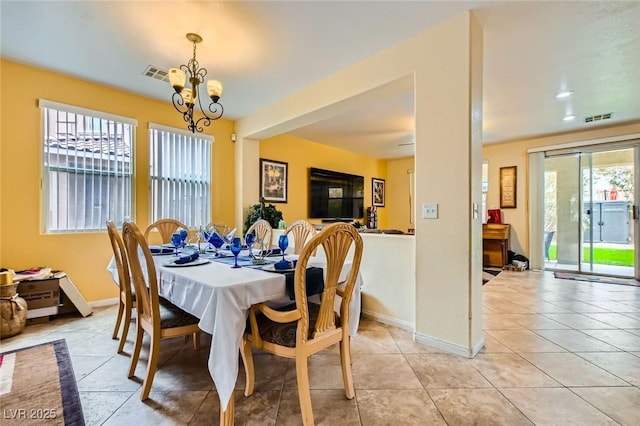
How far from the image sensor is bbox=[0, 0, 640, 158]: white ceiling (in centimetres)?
217

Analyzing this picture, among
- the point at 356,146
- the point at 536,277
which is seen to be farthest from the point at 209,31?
the point at 536,277

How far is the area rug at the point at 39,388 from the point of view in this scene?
1.52 meters

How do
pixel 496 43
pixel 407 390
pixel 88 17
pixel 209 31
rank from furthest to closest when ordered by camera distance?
1. pixel 496 43
2. pixel 209 31
3. pixel 88 17
4. pixel 407 390

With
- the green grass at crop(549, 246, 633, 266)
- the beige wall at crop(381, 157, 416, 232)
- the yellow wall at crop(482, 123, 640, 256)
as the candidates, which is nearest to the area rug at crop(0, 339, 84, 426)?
the yellow wall at crop(482, 123, 640, 256)

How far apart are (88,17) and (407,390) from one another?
3558 millimetres

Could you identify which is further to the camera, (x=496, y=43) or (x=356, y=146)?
(x=356, y=146)

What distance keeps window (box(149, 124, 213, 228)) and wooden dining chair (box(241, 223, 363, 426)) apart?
295 centimetres

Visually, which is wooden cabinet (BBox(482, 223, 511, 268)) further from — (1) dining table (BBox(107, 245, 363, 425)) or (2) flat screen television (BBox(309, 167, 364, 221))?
(1) dining table (BBox(107, 245, 363, 425))

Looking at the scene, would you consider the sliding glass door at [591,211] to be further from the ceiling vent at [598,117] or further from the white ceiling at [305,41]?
the white ceiling at [305,41]

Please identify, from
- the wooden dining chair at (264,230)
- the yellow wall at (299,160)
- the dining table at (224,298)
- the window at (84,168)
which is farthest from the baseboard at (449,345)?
the window at (84,168)

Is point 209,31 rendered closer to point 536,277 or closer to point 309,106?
point 309,106

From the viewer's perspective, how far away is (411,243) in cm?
270

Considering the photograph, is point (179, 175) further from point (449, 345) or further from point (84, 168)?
point (449, 345)

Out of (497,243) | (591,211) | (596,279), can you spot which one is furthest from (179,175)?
(591,211)
